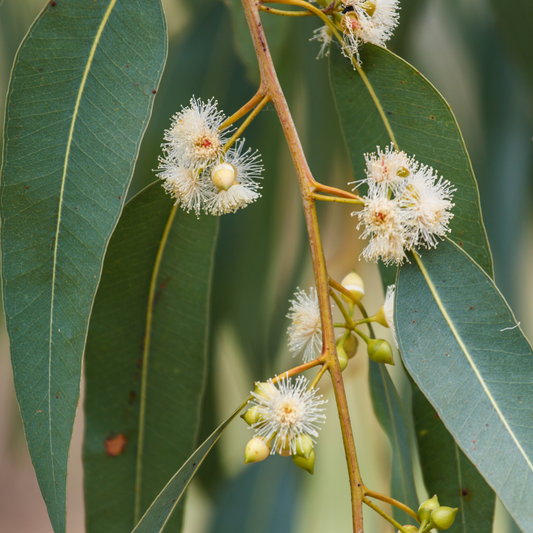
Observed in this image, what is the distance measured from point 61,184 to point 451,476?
62 centimetres

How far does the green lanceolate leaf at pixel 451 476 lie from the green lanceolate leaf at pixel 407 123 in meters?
0.23

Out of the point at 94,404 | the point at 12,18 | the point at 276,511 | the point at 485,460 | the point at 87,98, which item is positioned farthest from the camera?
the point at 276,511

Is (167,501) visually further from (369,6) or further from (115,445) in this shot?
(369,6)

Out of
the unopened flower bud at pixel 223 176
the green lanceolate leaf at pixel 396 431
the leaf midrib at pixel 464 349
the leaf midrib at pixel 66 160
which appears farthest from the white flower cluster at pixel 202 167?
the green lanceolate leaf at pixel 396 431

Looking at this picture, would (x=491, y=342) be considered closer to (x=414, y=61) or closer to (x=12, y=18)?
(x=414, y=61)

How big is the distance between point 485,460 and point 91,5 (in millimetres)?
636

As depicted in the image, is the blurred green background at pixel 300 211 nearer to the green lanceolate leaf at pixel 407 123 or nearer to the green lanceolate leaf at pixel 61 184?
the green lanceolate leaf at pixel 407 123

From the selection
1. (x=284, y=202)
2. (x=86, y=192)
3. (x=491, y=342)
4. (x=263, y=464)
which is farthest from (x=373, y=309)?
(x=86, y=192)

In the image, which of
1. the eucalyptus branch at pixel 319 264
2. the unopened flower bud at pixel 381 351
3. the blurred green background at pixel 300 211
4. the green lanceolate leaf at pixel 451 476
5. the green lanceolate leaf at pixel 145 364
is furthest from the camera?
the blurred green background at pixel 300 211

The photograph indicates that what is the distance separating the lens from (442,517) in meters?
0.54

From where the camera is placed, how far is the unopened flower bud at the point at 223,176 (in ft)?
2.04

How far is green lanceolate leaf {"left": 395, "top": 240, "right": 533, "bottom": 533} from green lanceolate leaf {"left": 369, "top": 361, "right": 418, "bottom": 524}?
0.23 meters

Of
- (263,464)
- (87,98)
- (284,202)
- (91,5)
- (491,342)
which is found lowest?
(491,342)

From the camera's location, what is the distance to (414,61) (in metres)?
1.30
